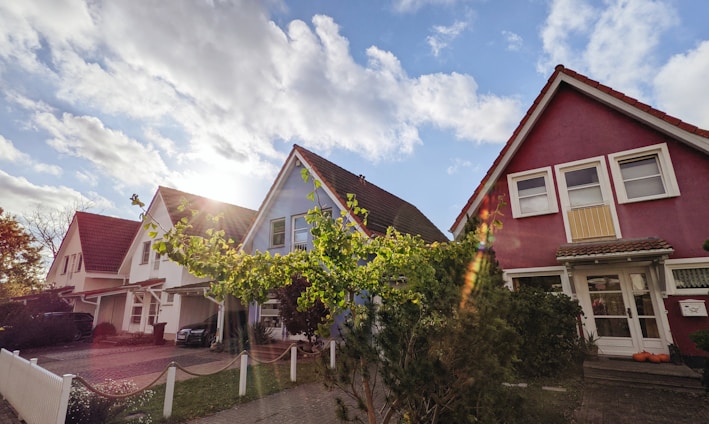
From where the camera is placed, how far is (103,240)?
25.8 meters

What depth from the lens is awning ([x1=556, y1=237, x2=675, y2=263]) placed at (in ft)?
27.8

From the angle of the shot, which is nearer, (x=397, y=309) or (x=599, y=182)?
(x=397, y=309)

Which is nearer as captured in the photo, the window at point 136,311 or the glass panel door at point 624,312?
the glass panel door at point 624,312

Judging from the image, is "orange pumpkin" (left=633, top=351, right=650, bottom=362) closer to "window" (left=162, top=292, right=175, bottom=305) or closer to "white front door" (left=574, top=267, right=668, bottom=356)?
"white front door" (left=574, top=267, right=668, bottom=356)

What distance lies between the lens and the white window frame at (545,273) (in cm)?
1002

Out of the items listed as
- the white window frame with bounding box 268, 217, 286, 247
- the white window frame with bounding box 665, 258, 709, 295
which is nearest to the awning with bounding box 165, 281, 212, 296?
the white window frame with bounding box 268, 217, 286, 247

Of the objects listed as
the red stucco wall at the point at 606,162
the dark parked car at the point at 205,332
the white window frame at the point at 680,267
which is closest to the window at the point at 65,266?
the dark parked car at the point at 205,332

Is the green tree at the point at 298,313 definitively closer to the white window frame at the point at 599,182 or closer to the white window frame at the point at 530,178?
the white window frame at the point at 530,178

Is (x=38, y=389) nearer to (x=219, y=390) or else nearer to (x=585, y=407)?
(x=219, y=390)

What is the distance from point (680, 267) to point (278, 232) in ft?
51.0

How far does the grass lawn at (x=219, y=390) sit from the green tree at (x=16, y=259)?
Answer: 22.3 metres

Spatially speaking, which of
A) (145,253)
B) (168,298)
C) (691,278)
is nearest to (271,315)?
(168,298)

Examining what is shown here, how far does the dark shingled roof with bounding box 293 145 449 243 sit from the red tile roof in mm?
4074

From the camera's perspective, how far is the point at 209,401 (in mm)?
7324
